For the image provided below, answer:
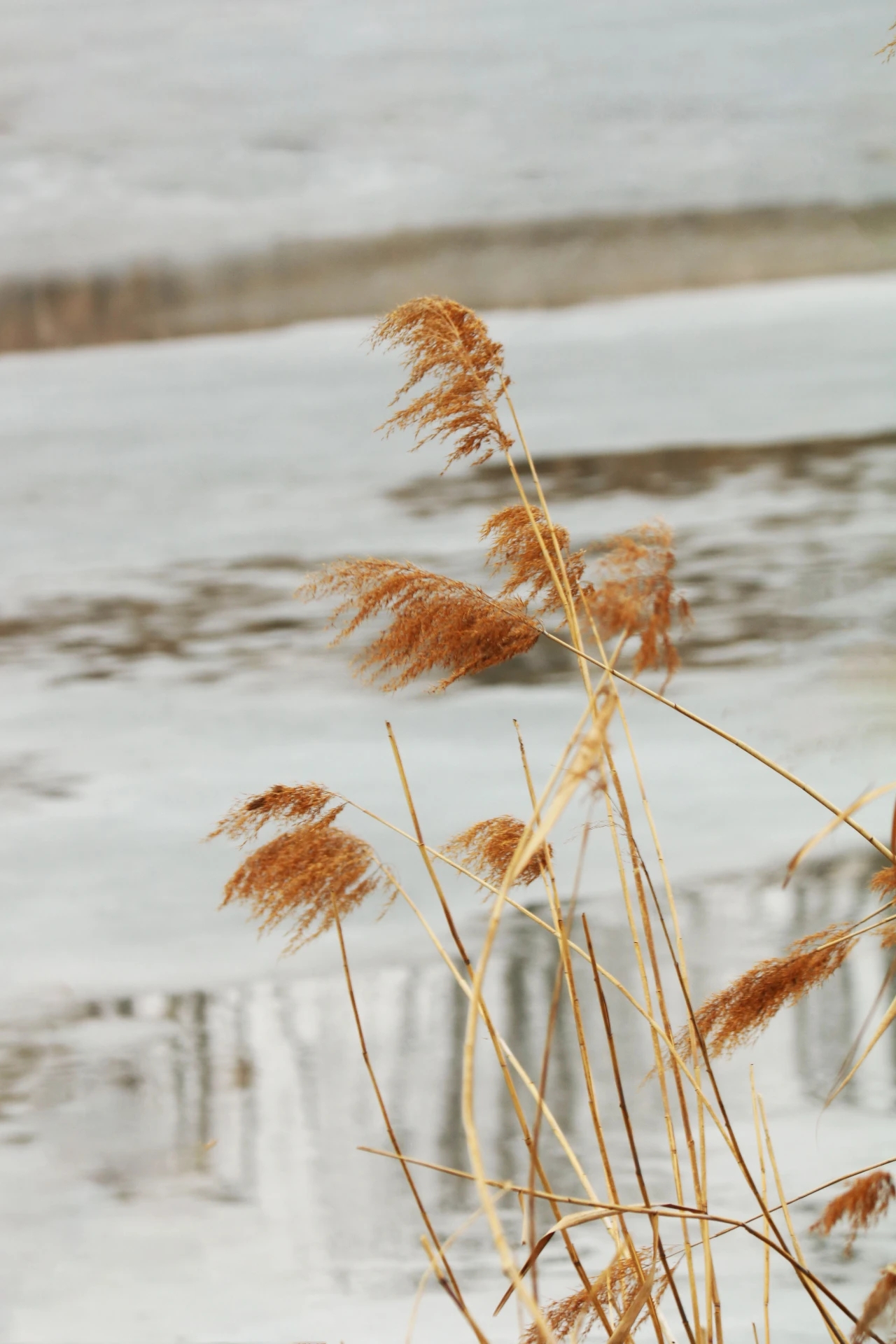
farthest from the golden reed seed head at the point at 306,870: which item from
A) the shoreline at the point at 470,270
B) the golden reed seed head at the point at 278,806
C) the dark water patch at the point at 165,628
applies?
the shoreline at the point at 470,270

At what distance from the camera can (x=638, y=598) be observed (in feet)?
1.33

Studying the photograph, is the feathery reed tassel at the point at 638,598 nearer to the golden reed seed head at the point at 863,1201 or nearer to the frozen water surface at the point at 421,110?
the golden reed seed head at the point at 863,1201

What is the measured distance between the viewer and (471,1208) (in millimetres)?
1085

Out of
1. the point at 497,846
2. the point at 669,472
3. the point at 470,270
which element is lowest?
the point at 497,846

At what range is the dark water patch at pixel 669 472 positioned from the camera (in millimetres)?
1370

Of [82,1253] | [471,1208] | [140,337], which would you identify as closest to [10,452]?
[140,337]

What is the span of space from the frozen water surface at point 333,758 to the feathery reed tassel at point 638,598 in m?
0.83

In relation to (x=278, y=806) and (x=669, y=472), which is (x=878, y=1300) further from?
(x=669, y=472)

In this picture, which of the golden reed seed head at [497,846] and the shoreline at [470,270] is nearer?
the golden reed seed head at [497,846]

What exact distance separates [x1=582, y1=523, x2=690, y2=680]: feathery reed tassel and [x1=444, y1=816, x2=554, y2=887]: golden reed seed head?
0.15 metres

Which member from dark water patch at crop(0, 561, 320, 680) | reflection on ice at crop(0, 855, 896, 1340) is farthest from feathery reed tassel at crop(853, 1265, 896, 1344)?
dark water patch at crop(0, 561, 320, 680)

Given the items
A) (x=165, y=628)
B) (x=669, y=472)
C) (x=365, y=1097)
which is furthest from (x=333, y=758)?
(x=669, y=472)

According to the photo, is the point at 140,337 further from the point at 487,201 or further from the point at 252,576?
the point at 487,201

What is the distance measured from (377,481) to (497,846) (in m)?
0.91
